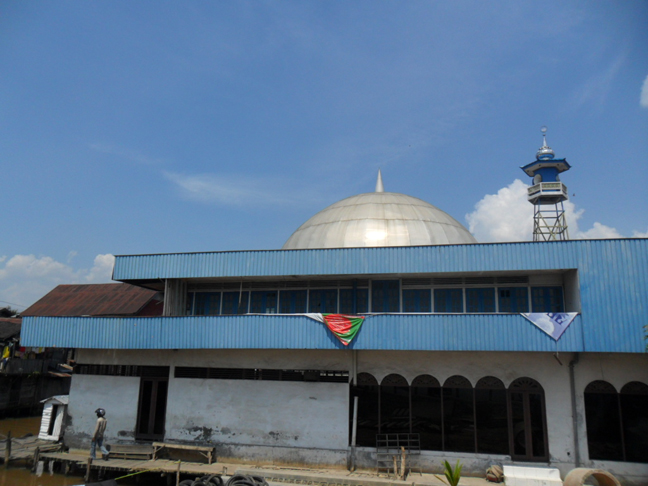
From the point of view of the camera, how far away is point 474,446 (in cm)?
1669

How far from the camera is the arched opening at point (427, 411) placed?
17.0 meters

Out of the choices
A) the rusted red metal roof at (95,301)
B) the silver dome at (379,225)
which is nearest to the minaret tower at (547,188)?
the silver dome at (379,225)

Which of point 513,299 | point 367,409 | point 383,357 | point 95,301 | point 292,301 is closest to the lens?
point 367,409

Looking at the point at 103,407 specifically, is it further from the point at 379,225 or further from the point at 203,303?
the point at 379,225

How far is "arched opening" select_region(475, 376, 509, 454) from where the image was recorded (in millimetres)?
16656

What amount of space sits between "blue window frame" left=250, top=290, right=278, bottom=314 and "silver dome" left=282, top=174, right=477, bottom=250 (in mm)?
4657

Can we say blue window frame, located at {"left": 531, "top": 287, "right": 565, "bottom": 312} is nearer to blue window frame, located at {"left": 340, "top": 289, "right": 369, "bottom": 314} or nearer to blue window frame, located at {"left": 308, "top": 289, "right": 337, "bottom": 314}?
blue window frame, located at {"left": 340, "top": 289, "right": 369, "bottom": 314}

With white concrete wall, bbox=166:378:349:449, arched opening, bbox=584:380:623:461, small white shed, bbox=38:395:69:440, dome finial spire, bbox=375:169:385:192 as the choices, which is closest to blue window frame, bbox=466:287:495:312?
arched opening, bbox=584:380:623:461

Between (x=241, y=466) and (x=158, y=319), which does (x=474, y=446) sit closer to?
(x=241, y=466)

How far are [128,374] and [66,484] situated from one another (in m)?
4.36

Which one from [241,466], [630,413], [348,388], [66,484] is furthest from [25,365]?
[630,413]

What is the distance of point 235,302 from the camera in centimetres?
2034

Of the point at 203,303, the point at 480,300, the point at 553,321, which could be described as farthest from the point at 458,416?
the point at 203,303

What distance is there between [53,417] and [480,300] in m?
18.7
